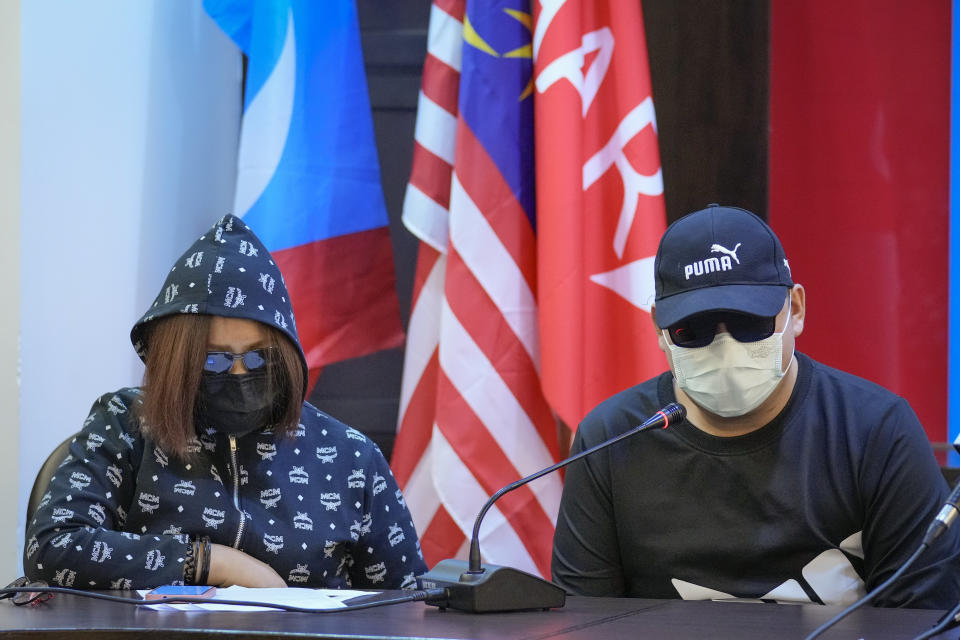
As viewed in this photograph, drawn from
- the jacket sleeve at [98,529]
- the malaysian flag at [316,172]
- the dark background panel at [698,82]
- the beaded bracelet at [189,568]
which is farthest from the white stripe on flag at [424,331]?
the beaded bracelet at [189,568]

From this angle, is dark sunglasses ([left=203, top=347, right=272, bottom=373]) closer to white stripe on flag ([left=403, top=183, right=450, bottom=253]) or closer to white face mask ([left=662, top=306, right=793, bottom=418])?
white face mask ([left=662, top=306, right=793, bottom=418])

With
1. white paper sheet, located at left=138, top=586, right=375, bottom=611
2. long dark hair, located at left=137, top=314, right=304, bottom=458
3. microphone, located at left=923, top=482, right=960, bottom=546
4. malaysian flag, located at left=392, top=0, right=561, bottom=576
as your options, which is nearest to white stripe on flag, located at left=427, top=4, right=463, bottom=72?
malaysian flag, located at left=392, top=0, right=561, bottom=576

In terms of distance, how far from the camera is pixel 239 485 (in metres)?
1.78

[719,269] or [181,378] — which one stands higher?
[719,269]

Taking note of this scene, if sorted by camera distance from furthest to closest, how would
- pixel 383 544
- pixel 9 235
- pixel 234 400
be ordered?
pixel 9 235 < pixel 383 544 < pixel 234 400

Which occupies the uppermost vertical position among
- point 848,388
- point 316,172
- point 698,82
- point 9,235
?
point 698,82

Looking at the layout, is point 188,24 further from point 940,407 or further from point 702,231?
point 940,407

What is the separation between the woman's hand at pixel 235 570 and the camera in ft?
5.24

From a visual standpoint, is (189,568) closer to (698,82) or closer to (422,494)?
(422,494)

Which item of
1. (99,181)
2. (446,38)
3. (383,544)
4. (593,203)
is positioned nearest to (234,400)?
(383,544)

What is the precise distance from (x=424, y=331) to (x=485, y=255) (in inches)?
11.2

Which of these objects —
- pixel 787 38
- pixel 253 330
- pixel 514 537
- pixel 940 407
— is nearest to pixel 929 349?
pixel 940 407

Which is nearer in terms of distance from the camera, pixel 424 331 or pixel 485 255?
pixel 485 255

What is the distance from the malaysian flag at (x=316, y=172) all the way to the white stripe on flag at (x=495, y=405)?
0.24 m
